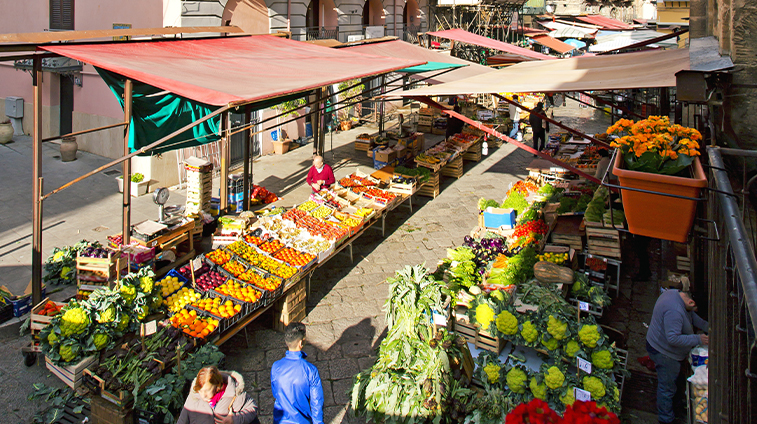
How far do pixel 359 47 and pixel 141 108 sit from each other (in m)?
5.54

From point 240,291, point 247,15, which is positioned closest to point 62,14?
point 247,15

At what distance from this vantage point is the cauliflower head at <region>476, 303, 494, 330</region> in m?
5.74

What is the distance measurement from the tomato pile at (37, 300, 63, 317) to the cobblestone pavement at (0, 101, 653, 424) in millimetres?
622

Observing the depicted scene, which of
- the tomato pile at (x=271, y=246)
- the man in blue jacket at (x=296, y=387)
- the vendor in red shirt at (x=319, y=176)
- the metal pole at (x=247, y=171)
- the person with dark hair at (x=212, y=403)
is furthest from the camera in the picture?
the vendor in red shirt at (x=319, y=176)

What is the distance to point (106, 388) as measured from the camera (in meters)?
5.16

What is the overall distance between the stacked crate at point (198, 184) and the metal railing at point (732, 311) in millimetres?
7792

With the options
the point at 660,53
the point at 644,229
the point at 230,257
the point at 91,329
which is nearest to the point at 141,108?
the point at 230,257

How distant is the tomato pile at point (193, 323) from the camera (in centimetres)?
593

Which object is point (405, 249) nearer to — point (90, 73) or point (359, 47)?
point (359, 47)

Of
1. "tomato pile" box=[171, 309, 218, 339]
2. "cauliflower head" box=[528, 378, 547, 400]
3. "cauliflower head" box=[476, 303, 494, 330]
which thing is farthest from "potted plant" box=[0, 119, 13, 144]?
"cauliflower head" box=[528, 378, 547, 400]

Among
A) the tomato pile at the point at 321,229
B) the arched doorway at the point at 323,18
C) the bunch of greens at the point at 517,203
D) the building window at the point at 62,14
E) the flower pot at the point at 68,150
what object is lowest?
the tomato pile at the point at 321,229

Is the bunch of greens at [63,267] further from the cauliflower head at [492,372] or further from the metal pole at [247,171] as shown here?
the cauliflower head at [492,372]

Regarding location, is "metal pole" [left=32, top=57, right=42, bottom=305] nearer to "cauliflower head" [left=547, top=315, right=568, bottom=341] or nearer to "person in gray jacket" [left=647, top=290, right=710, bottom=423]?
"cauliflower head" [left=547, top=315, right=568, bottom=341]

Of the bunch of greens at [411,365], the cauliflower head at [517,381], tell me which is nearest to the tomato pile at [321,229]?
the bunch of greens at [411,365]
